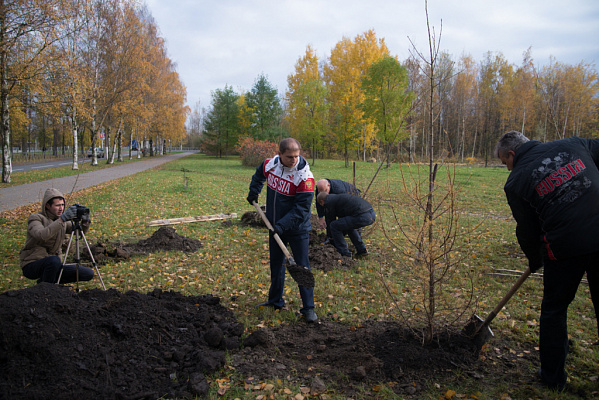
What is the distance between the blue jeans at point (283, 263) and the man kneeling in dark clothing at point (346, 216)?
212 cm

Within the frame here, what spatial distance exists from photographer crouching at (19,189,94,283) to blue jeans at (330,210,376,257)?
3.80m

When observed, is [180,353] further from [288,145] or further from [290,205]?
[288,145]

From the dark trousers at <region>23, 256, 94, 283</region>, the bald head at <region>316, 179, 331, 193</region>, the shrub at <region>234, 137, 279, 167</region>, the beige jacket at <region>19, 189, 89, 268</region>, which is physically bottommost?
the dark trousers at <region>23, 256, 94, 283</region>

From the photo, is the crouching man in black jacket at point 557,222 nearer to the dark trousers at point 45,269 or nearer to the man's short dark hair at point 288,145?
the man's short dark hair at point 288,145

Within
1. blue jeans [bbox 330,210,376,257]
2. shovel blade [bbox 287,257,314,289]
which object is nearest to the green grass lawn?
blue jeans [bbox 330,210,376,257]

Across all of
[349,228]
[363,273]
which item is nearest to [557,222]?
[363,273]

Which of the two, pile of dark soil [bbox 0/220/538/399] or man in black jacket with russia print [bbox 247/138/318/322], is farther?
man in black jacket with russia print [bbox 247/138/318/322]

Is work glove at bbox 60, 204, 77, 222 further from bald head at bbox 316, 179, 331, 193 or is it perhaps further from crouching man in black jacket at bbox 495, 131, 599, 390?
crouching man in black jacket at bbox 495, 131, 599, 390

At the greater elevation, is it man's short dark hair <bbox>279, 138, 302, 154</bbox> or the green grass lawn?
man's short dark hair <bbox>279, 138, 302, 154</bbox>

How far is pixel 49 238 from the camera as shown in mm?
3926

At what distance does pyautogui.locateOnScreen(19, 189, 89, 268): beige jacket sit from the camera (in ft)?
12.8

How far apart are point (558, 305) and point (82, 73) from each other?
81.1 feet

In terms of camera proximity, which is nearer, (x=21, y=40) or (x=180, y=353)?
(x=180, y=353)

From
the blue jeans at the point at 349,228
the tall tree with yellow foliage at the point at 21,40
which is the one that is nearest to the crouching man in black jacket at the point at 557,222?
the blue jeans at the point at 349,228
